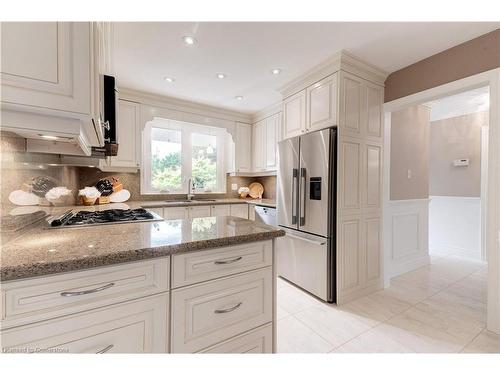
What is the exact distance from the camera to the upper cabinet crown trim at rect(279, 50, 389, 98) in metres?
2.22

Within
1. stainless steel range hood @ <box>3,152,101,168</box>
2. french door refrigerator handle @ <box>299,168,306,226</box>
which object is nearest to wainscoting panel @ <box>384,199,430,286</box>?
french door refrigerator handle @ <box>299,168,306,226</box>

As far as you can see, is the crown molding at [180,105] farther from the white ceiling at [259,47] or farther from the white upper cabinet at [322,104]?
the white upper cabinet at [322,104]

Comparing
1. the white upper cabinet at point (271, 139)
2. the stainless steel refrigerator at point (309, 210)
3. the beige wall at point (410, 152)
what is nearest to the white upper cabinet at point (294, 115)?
the stainless steel refrigerator at point (309, 210)

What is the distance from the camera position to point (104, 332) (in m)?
0.85

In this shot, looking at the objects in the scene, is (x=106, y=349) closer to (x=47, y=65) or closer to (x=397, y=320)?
(x=47, y=65)

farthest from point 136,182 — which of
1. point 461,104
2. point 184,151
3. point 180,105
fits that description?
point 461,104

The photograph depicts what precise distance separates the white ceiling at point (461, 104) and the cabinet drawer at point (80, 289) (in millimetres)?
3927

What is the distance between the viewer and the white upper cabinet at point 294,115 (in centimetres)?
265

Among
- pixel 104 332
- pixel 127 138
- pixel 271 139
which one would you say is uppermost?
pixel 271 139

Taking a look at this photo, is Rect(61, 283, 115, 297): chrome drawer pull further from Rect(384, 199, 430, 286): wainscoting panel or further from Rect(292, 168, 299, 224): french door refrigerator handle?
Rect(384, 199, 430, 286): wainscoting panel

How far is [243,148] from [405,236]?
9.38ft

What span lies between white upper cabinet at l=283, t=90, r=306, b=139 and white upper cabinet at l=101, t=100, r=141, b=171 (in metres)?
2.08
